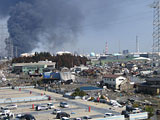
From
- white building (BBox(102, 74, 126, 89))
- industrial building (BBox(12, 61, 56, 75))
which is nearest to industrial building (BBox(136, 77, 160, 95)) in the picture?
white building (BBox(102, 74, 126, 89))

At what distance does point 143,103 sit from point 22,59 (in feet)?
74.7

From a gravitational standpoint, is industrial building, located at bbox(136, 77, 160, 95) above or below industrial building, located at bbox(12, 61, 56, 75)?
below

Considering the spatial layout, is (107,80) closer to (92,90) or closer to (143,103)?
(92,90)

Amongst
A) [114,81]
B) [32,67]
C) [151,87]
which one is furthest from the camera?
[32,67]

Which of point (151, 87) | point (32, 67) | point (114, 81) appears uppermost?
point (32, 67)

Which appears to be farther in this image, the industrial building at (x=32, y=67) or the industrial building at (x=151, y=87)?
the industrial building at (x=32, y=67)

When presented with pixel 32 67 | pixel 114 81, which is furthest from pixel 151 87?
pixel 32 67

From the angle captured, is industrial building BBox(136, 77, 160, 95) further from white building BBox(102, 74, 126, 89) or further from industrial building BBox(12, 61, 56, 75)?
industrial building BBox(12, 61, 56, 75)

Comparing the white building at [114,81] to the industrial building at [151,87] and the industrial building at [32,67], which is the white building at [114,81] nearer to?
the industrial building at [151,87]

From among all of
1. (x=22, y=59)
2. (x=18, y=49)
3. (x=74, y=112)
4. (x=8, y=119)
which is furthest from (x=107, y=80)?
(x=18, y=49)

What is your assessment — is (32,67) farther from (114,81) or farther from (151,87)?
(151,87)

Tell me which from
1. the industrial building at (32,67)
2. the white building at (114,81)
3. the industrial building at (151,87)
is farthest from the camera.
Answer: the industrial building at (32,67)

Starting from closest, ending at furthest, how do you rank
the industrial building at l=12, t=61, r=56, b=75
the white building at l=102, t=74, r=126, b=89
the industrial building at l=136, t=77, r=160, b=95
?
the industrial building at l=136, t=77, r=160, b=95 → the white building at l=102, t=74, r=126, b=89 → the industrial building at l=12, t=61, r=56, b=75

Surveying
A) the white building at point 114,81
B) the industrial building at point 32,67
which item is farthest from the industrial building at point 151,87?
the industrial building at point 32,67
